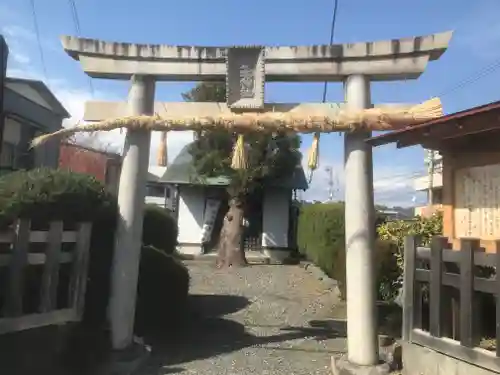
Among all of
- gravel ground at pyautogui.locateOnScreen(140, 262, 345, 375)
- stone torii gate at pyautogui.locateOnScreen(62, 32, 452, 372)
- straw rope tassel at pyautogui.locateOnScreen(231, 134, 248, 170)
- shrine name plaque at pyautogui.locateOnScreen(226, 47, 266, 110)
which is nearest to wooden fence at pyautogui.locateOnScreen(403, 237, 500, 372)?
stone torii gate at pyautogui.locateOnScreen(62, 32, 452, 372)

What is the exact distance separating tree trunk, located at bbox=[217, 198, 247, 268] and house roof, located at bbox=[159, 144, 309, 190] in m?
1.58

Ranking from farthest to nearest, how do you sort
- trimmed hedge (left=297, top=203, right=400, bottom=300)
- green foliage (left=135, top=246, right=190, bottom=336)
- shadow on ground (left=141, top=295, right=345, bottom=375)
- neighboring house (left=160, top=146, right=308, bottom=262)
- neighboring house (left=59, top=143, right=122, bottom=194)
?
neighboring house (left=59, top=143, right=122, bottom=194) < neighboring house (left=160, top=146, right=308, bottom=262) < trimmed hedge (left=297, top=203, right=400, bottom=300) < green foliage (left=135, top=246, right=190, bottom=336) < shadow on ground (left=141, top=295, right=345, bottom=375)

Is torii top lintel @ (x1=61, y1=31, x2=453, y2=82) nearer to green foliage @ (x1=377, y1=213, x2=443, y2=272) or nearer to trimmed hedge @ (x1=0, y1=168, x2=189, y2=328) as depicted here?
trimmed hedge @ (x1=0, y1=168, x2=189, y2=328)

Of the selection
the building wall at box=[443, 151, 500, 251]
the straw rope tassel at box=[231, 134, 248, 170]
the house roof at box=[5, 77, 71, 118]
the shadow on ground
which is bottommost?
the shadow on ground

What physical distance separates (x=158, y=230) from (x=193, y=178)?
912 cm

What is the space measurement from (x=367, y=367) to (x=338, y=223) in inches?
266

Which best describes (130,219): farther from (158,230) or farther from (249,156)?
(249,156)

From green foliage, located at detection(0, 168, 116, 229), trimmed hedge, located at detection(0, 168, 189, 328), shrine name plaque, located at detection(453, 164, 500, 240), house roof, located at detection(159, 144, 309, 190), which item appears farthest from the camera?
house roof, located at detection(159, 144, 309, 190)

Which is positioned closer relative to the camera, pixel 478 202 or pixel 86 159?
pixel 478 202

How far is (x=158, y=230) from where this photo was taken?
11.6 metres

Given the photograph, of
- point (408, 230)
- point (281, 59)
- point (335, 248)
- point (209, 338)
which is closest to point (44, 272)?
point (209, 338)

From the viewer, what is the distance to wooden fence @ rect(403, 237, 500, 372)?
470 cm

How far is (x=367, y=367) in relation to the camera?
6262 millimetres

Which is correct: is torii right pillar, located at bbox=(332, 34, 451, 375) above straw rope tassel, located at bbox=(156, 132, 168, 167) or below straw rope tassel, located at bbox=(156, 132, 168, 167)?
below
